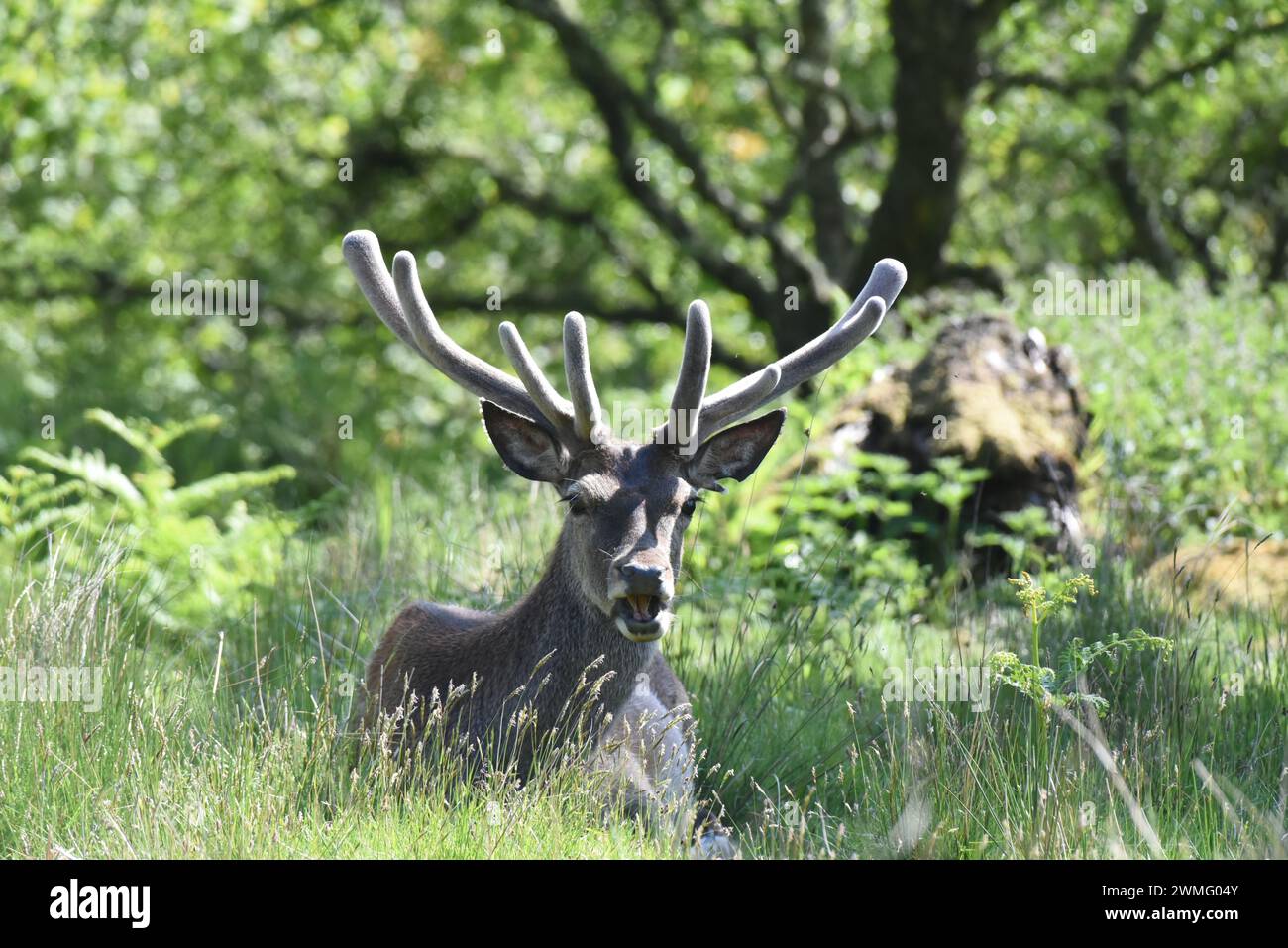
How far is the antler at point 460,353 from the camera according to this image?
5469mm

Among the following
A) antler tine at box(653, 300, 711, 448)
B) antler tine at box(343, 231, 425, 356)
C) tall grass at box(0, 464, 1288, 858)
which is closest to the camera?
tall grass at box(0, 464, 1288, 858)

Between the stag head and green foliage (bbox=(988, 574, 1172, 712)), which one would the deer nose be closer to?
the stag head

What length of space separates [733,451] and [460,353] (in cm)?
102

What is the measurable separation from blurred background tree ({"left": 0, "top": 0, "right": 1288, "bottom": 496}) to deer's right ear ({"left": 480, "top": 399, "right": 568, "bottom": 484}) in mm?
6446

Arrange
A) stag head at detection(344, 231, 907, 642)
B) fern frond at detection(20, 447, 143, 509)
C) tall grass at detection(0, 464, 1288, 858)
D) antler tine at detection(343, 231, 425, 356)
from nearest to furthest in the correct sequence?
tall grass at detection(0, 464, 1288, 858) → stag head at detection(344, 231, 907, 642) → antler tine at detection(343, 231, 425, 356) → fern frond at detection(20, 447, 143, 509)

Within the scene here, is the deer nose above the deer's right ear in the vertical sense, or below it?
below

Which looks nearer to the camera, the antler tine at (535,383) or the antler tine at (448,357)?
the antler tine at (535,383)

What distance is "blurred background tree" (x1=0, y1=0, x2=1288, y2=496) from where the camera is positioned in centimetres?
1309

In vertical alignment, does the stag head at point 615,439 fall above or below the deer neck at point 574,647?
above

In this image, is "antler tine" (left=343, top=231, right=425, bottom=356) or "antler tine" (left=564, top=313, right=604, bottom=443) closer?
A: "antler tine" (left=564, top=313, right=604, bottom=443)

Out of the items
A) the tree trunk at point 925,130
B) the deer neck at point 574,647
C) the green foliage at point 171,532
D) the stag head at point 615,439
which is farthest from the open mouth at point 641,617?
the tree trunk at point 925,130

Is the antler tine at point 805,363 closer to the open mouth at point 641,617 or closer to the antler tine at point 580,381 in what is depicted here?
the antler tine at point 580,381

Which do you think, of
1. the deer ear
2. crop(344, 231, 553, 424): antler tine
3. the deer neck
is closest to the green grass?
the deer neck
